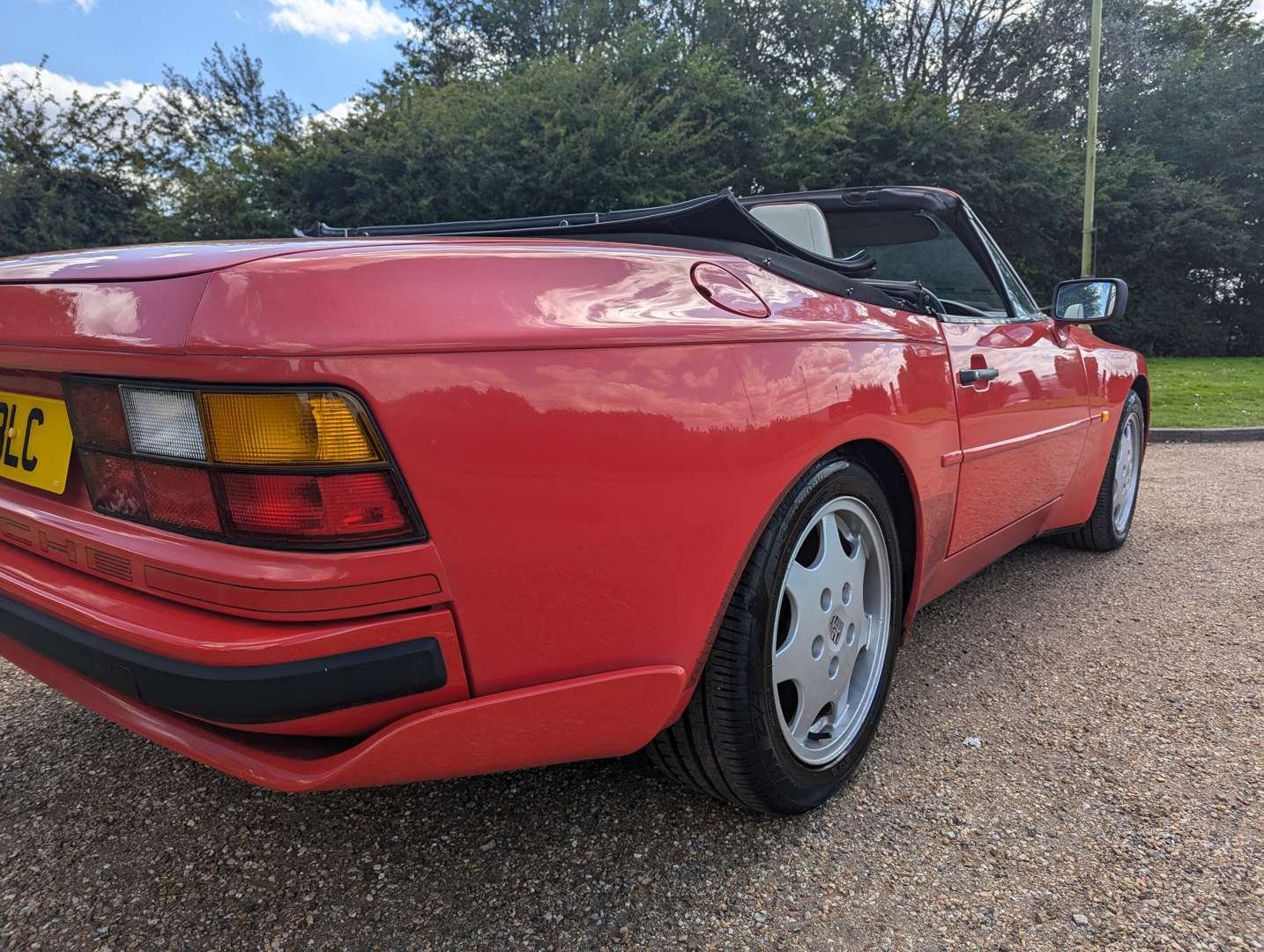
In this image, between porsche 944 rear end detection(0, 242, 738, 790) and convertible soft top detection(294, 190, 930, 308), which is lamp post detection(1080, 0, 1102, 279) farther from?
porsche 944 rear end detection(0, 242, 738, 790)

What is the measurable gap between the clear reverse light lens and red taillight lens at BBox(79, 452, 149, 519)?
52 mm

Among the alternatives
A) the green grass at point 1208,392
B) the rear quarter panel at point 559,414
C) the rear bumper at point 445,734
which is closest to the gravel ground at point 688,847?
the rear bumper at point 445,734

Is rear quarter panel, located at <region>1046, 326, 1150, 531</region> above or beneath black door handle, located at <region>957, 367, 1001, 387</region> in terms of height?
beneath

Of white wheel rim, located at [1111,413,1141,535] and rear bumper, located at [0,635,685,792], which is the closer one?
rear bumper, located at [0,635,685,792]

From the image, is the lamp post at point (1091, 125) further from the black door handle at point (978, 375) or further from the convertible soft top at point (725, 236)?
the convertible soft top at point (725, 236)

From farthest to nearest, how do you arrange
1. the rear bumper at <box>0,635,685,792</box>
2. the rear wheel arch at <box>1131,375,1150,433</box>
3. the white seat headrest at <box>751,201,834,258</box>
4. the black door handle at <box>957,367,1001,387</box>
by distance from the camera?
the rear wheel arch at <box>1131,375,1150,433</box>
the white seat headrest at <box>751,201,834,258</box>
the black door handle at <box>957,367,1001,387</box>
the rear bumper at <box>0,635,685,792</box>

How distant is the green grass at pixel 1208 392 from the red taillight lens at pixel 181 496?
8.55 m

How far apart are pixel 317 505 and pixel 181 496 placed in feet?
0.73

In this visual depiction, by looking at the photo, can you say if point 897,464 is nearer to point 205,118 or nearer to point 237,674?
point 237,674

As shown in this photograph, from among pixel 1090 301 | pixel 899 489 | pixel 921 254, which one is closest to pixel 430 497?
pixel 899 489

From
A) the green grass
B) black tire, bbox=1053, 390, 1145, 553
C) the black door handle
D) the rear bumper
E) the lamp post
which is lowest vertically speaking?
the green grass

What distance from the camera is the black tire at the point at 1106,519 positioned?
139 inches

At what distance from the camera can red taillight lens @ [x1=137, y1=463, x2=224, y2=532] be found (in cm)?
113

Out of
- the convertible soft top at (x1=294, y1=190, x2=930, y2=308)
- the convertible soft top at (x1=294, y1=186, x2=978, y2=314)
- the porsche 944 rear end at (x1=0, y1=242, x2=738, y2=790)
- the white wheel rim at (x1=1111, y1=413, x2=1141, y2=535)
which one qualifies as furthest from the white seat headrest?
the white wheel rim at (x1=1111, y1=413, x2=1141, y2=535)
